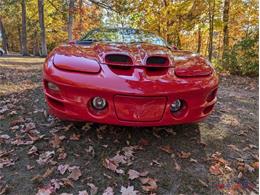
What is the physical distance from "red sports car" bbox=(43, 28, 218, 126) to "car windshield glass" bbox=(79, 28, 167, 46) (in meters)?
0.99

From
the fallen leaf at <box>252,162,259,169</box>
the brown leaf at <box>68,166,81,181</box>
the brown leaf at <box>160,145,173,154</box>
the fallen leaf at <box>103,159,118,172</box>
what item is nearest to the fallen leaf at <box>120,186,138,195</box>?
the fallen leaf at <box>103,159,118,172</box>

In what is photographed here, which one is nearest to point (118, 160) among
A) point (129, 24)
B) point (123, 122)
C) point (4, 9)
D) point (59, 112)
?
point (123, 122)

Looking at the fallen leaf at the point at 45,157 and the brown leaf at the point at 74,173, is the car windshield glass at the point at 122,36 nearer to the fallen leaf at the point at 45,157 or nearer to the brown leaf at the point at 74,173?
the fallen leaf at the point at 45,157

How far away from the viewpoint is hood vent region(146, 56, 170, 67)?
103 inches

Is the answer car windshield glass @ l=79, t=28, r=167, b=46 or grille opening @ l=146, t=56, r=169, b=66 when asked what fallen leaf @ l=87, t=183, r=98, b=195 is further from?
car windshield glass @ l=79, t=28, r=167, b=46

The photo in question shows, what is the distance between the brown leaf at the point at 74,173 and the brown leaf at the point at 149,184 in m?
0.53

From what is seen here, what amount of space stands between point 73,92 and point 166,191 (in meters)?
1.13

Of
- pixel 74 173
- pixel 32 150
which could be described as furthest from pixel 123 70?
pixel 32 150

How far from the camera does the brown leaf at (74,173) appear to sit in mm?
2256

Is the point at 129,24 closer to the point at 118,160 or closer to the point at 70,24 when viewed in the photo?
the point at 70,24

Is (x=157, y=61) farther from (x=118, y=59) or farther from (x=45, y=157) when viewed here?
(x=45, y=157)

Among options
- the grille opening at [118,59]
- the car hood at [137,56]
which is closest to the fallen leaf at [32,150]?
the car hood at [137,56]

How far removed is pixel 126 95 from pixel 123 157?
23.6 inches

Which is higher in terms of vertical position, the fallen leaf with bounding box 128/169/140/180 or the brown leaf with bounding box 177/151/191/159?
the brown leaf with bounding box 177/151/191/159
